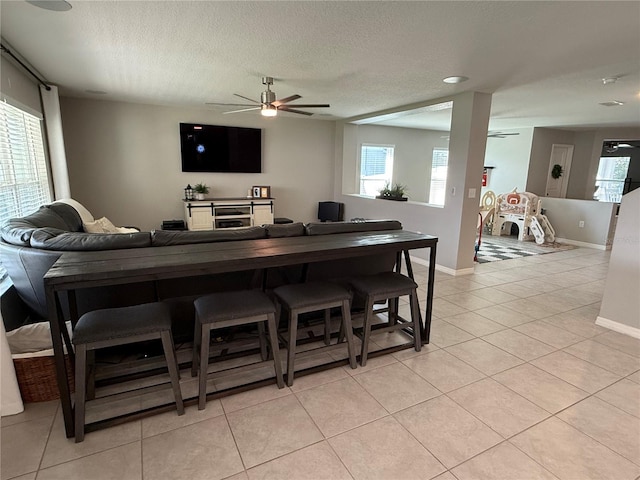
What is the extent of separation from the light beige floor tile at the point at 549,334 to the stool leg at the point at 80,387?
325 centimetres

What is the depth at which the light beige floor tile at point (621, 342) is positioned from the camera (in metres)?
2.76

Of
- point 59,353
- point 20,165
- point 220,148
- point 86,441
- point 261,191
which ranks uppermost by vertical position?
point 220,148

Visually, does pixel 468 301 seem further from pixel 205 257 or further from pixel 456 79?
pixel 205 257

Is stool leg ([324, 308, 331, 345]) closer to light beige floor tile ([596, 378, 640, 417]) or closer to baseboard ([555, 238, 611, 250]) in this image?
light beige floor tile ([596, 378, 640, 417])

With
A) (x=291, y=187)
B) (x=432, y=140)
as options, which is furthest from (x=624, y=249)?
(x=432, y=140)

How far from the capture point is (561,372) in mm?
2420

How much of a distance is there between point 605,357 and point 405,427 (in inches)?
74.5

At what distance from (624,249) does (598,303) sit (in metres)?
1.03

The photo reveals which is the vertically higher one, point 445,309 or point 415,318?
point 415,318

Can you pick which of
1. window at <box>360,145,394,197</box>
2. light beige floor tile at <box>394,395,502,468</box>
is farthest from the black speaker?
light beige floor tile at <box>394,395,502,468</box>

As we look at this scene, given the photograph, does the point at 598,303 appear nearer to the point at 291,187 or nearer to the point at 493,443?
the point at 493,443

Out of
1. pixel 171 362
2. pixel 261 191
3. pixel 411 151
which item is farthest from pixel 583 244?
pixel 171 362

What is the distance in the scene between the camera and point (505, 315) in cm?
339

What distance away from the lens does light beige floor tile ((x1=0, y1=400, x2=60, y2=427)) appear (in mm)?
1860
